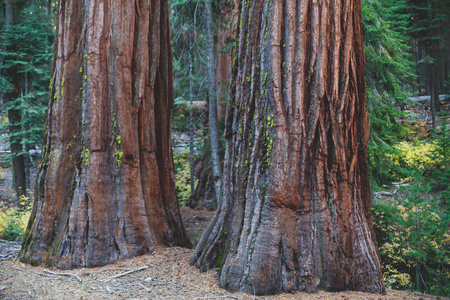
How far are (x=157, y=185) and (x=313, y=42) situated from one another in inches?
112

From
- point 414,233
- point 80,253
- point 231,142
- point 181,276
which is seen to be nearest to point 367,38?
point 414,233

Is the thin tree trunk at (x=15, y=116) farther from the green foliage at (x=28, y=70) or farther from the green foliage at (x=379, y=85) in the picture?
the green foliage at (x=379, y=85)

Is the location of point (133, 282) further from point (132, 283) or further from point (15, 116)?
point (15, 116)

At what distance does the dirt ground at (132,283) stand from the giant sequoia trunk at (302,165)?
18cm

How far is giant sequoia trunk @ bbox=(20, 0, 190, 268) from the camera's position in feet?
13.3

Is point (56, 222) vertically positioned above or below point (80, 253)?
above

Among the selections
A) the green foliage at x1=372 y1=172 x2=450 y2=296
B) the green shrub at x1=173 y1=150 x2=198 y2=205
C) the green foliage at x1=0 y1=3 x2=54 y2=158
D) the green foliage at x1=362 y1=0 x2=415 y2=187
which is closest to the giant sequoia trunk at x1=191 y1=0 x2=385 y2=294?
the green foliage at x1=372 y1=172 x2=450 y2=296

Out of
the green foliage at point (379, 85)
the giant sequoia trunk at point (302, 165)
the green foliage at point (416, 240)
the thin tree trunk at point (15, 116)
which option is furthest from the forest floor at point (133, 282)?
the thin tree trunk at point (15, 116)

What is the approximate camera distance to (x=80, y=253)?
394 cm

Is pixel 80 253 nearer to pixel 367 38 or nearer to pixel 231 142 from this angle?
pixel 231 142

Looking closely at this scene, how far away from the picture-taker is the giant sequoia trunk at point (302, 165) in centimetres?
311

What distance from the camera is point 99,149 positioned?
13.8ft

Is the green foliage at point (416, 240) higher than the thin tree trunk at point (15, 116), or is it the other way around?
the thin tree trunk at point (15, 116)

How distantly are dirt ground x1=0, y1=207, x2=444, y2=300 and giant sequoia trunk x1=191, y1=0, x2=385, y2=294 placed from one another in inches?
7.2
